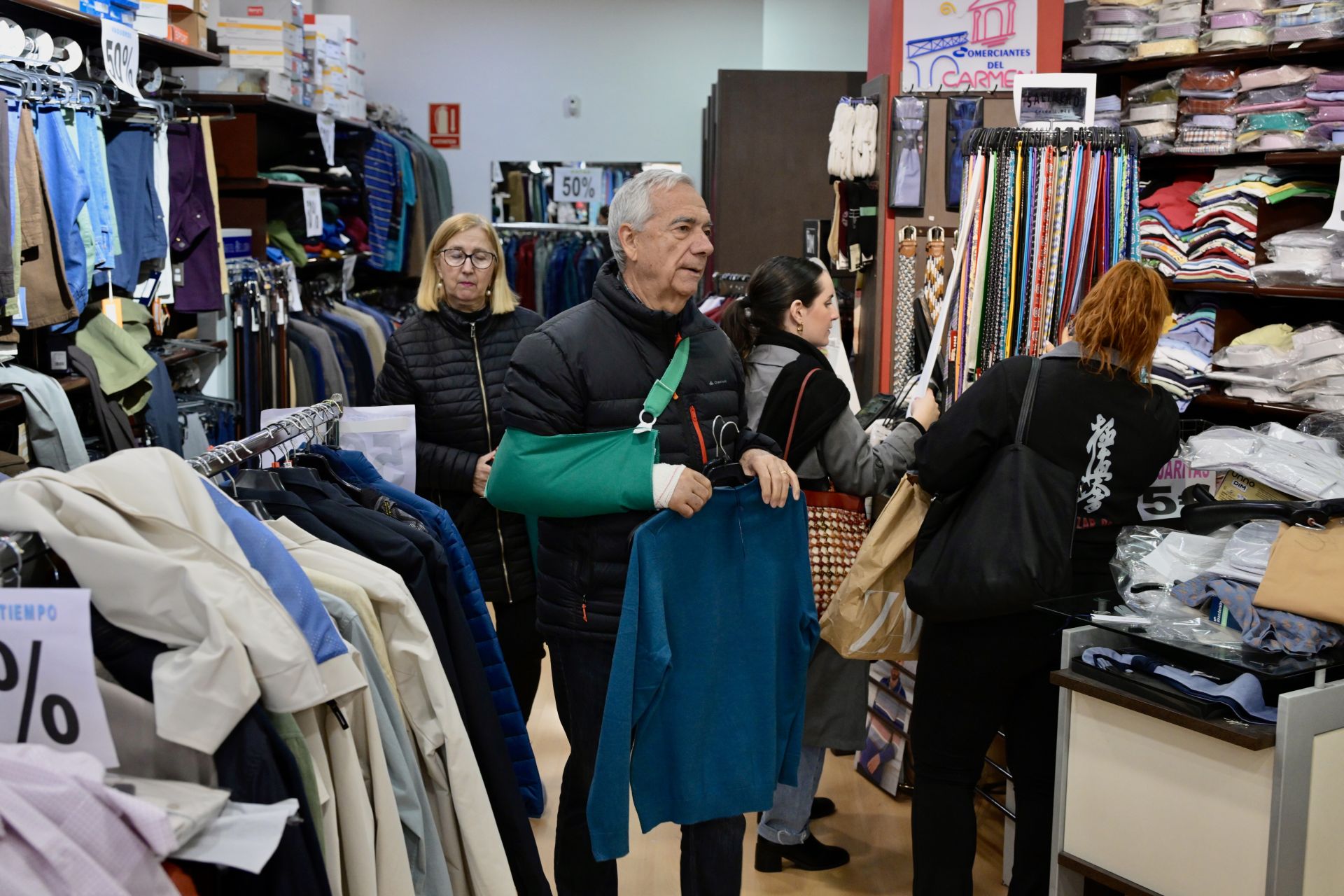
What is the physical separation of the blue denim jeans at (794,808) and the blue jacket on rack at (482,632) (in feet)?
4.04

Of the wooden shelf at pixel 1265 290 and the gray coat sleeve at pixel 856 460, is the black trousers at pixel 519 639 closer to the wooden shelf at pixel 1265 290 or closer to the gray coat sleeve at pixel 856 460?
the gray coat sleeve at pixel 856 460

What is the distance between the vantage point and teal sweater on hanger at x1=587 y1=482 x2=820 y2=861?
2283 mm

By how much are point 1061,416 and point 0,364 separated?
2872 mm

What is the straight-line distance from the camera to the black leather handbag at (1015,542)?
2.68 m

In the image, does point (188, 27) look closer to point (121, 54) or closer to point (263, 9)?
point (121, 54)

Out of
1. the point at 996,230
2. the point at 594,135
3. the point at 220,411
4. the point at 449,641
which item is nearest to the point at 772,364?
the point at 996,230

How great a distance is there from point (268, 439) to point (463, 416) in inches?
49.8

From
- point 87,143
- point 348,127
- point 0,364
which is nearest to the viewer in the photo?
point 0,364

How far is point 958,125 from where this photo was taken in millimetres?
4051

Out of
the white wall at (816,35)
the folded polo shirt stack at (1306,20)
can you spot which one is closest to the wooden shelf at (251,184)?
the white wall at (816,35)

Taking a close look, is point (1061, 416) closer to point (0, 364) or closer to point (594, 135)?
point (0, 364)

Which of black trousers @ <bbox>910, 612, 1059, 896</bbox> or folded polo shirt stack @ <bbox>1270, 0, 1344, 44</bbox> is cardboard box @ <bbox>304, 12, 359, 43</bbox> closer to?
folded polo shirt stack @ <bbox>1270, 0, 1344, 44</bbox>

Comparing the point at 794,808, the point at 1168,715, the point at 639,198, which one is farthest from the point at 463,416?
the point at 1168,715

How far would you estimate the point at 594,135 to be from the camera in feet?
30.3
